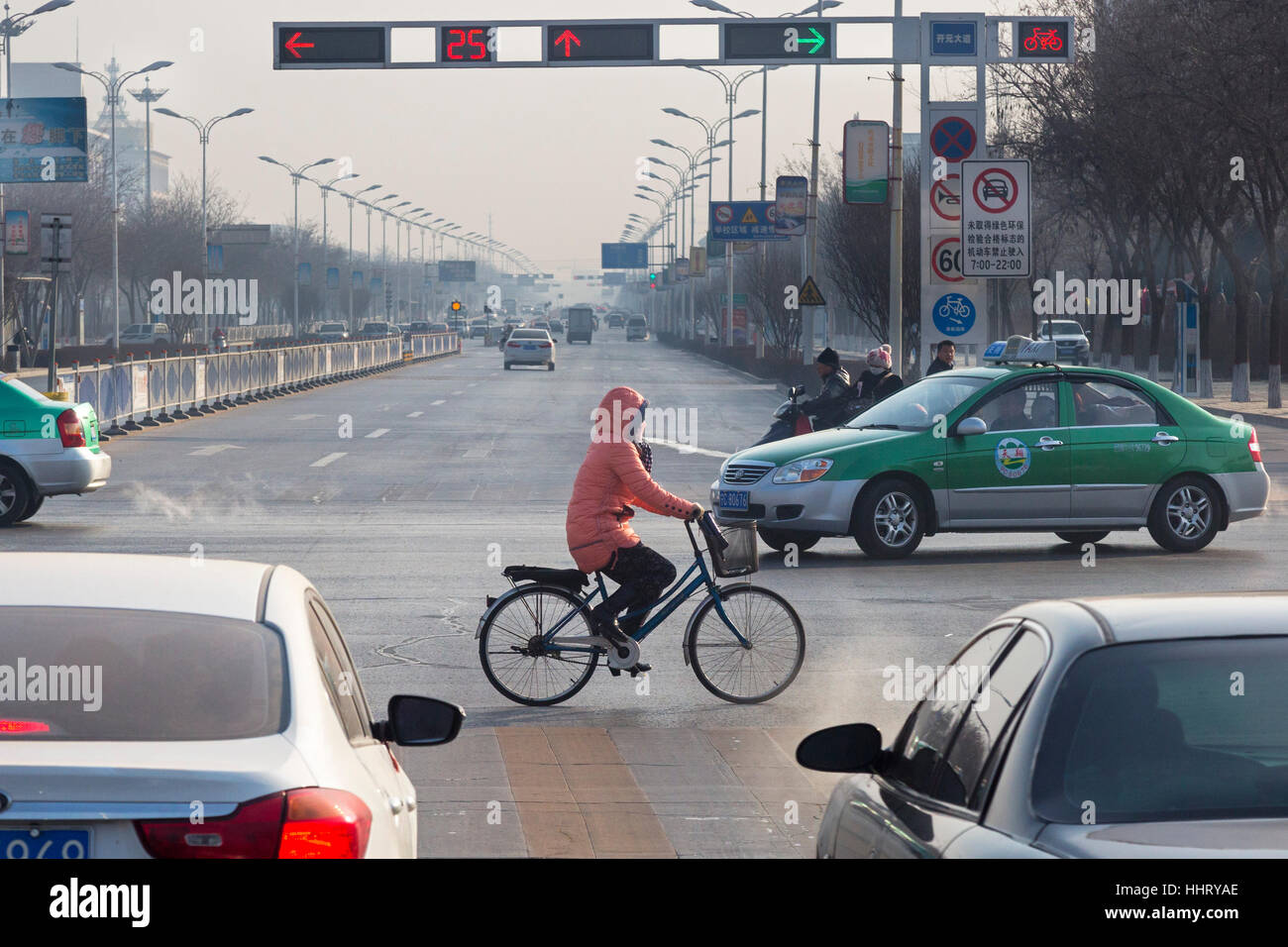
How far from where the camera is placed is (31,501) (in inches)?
730

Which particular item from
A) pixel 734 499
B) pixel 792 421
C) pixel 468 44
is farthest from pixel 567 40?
pixel 734 499

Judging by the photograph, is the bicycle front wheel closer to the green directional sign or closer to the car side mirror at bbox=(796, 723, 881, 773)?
the car side mirror at bbox=(796, 723, 881, 773)

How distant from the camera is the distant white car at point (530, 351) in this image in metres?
70.4

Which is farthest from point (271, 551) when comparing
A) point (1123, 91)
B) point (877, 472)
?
point (1123, 91)

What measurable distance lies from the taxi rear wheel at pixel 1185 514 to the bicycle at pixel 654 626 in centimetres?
717

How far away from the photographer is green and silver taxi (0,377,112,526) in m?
18.5

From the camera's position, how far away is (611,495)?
9.95 metres

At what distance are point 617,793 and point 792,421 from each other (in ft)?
39.1

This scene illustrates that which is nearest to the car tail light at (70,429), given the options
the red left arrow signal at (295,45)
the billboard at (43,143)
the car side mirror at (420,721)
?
the red left arrow signal at (295,45)

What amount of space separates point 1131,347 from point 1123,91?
1529 centimetres

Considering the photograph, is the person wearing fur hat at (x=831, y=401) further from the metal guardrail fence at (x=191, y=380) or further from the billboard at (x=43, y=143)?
the billboard at (x=43, y=143)

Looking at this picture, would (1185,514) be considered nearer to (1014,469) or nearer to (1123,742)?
(1014,469)

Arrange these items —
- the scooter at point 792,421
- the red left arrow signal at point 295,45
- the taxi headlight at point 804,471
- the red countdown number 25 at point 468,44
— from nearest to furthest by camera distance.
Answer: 1. the taxi headlight at point 804,471
2. the scooter at point 792,421
3. the red left arrow signal at point 295,45
4. the red countdown number 25 at point 468,44
